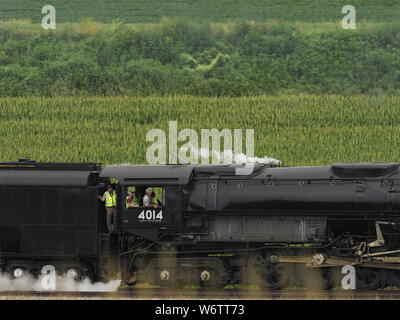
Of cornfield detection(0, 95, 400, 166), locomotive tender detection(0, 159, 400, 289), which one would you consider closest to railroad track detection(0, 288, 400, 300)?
locomotive tender detection(0, 159, 400, 289)

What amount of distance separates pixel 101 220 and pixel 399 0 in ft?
206

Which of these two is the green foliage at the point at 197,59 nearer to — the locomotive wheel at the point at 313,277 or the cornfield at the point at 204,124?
the cornfield at the point at 204,124

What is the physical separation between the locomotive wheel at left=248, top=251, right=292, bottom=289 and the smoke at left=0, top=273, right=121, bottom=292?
379 cm

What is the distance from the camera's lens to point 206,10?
2965 inches

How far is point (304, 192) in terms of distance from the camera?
20.0 meters

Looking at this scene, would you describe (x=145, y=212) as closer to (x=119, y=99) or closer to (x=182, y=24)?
(x=119, y=99)

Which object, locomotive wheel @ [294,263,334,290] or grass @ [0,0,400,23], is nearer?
locomotive wheel @ [294,263,334,290]

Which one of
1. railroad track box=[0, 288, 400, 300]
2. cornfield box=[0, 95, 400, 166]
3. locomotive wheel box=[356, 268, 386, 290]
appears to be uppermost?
cornfield box=[0, 95, 400, 166]

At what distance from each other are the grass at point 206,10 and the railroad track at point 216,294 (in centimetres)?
5314

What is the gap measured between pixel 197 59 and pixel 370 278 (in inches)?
1768

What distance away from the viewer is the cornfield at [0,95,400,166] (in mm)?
40250

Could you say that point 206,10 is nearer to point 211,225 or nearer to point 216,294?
point 211,225

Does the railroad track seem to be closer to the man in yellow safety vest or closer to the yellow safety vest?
the man in yellow safety vest

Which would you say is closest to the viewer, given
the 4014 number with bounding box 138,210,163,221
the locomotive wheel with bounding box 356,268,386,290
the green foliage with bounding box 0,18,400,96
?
the locomotive wheel with bounding box 356,268,386,290
